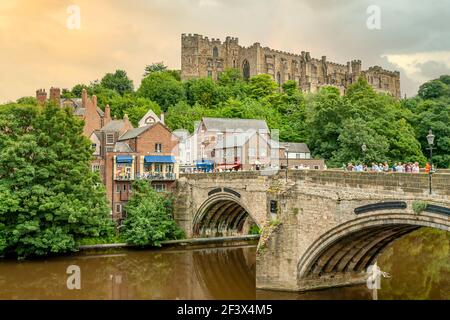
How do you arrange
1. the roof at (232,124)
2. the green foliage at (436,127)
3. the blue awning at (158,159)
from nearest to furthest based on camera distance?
the blue awning at (158,159)
the green foliage at (436,127)
the roof at (232,124)

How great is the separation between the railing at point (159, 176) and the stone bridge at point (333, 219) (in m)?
15.2

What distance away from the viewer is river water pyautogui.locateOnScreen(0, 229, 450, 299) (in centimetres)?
2766

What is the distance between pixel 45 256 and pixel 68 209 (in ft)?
15.3

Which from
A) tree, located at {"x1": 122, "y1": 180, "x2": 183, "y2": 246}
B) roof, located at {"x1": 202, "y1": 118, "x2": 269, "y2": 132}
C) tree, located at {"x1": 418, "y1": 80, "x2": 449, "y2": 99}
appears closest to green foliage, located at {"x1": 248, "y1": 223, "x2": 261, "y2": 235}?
tree, located at {"x1": 122, "y1": 180, "x2": 183, "y2": 246}

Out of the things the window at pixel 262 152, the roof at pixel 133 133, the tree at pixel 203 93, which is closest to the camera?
the roof at pixel 133 133

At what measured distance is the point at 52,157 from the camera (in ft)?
123

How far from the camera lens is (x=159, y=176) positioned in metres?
47.3

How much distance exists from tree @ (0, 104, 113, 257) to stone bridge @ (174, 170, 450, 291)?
1378 centimetres

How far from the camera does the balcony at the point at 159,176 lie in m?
46.9

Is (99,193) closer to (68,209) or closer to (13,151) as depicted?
(68,209)

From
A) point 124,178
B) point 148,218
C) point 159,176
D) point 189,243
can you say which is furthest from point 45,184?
point 189,243

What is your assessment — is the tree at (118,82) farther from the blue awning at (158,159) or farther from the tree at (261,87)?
the blue awning at (158,159)

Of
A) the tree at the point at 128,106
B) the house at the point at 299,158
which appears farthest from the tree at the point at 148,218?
the tree at the point at 128,106

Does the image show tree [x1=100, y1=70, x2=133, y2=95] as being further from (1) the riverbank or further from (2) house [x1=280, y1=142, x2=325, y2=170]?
A: (1) the riverbank
